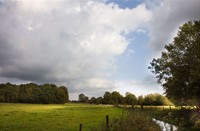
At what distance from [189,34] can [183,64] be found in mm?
5461

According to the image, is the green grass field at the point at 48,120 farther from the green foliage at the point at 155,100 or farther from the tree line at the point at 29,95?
the tree line at the point at 29,95

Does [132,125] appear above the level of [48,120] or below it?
below

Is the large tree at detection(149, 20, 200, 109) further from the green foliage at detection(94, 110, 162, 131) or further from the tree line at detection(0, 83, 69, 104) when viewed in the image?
the tree line at detection(0, 83, 69, 104)

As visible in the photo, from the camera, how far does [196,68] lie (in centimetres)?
5359

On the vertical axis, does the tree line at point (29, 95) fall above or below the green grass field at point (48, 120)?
above

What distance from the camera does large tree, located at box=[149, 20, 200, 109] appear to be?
5531 cm

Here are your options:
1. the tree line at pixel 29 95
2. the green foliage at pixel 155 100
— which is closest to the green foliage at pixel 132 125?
the green foliage at pixel 155 100

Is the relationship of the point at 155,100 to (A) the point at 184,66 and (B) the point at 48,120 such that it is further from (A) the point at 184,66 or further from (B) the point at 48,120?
(B) the point at 48,120

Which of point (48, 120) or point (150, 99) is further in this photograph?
point (150, 99)

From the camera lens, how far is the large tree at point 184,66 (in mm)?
55312

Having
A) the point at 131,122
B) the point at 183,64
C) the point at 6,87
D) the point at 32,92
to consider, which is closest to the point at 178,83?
the point at 183,64

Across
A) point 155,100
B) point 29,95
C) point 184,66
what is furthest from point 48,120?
point 29,95

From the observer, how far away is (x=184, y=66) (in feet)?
191

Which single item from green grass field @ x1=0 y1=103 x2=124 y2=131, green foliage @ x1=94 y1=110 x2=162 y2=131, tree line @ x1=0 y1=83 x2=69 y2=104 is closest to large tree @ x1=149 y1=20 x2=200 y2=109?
green grass field @ x1=0 y1=103 x2=124 y2=131
